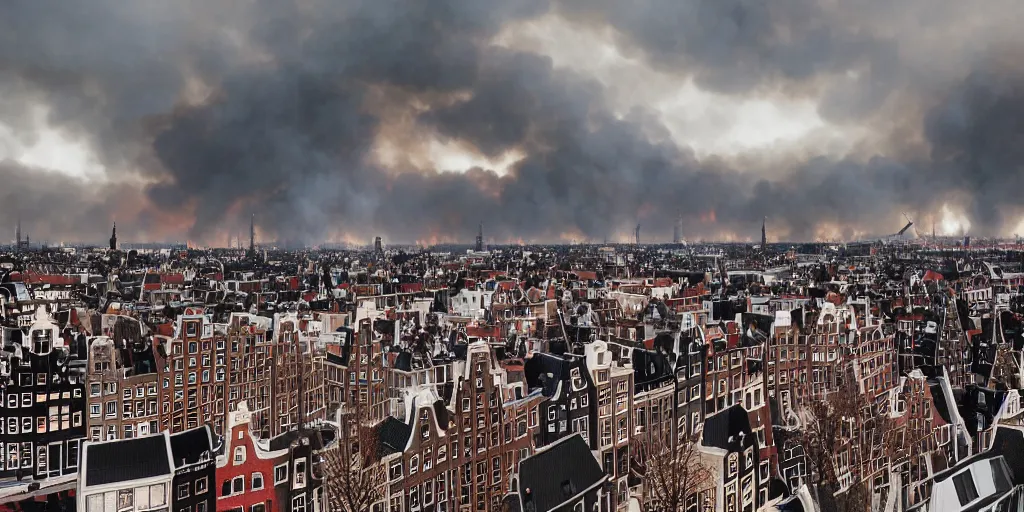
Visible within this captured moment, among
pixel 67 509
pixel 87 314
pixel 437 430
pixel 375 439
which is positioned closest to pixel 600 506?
pixel 437 430

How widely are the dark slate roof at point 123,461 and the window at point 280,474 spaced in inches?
66.3

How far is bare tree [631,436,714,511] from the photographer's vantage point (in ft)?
46.6

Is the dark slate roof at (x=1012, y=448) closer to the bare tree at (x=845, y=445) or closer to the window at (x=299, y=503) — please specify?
the bare tree at (x=845, y=445)

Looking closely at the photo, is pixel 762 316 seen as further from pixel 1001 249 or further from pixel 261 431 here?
pixel 1001 249

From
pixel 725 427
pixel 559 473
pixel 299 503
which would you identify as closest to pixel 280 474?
pixel 299 503

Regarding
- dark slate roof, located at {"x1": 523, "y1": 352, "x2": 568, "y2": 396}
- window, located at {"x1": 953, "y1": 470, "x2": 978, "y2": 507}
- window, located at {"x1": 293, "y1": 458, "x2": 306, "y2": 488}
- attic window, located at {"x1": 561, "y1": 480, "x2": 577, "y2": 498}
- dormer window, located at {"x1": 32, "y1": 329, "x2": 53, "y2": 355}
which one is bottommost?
window, located at {"x1": 953, "y1": 470, "x2": 978, "y2": 507}

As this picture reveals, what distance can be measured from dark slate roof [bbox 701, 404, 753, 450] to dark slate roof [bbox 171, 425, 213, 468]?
9739 millimetres

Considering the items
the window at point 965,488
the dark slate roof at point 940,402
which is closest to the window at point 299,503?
the window at point 965,488

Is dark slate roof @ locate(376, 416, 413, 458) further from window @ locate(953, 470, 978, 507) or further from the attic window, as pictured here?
window @ locate(953, 470, 978, 507)

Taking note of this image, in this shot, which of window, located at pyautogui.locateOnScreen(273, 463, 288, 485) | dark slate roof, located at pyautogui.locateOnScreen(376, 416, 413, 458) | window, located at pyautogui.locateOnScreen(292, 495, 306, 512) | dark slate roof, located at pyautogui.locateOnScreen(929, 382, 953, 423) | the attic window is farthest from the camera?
dark slate roof, located at pyautogui.locateOnScreen(929, 382, 953, 423)

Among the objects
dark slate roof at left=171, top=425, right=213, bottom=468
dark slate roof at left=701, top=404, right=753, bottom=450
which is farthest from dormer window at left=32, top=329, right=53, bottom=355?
dark slate roof at left=701, top=404, right=753, bottom=450

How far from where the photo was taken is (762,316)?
20203mm

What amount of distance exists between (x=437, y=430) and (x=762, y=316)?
1075 cm

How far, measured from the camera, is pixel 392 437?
12.9 meters
